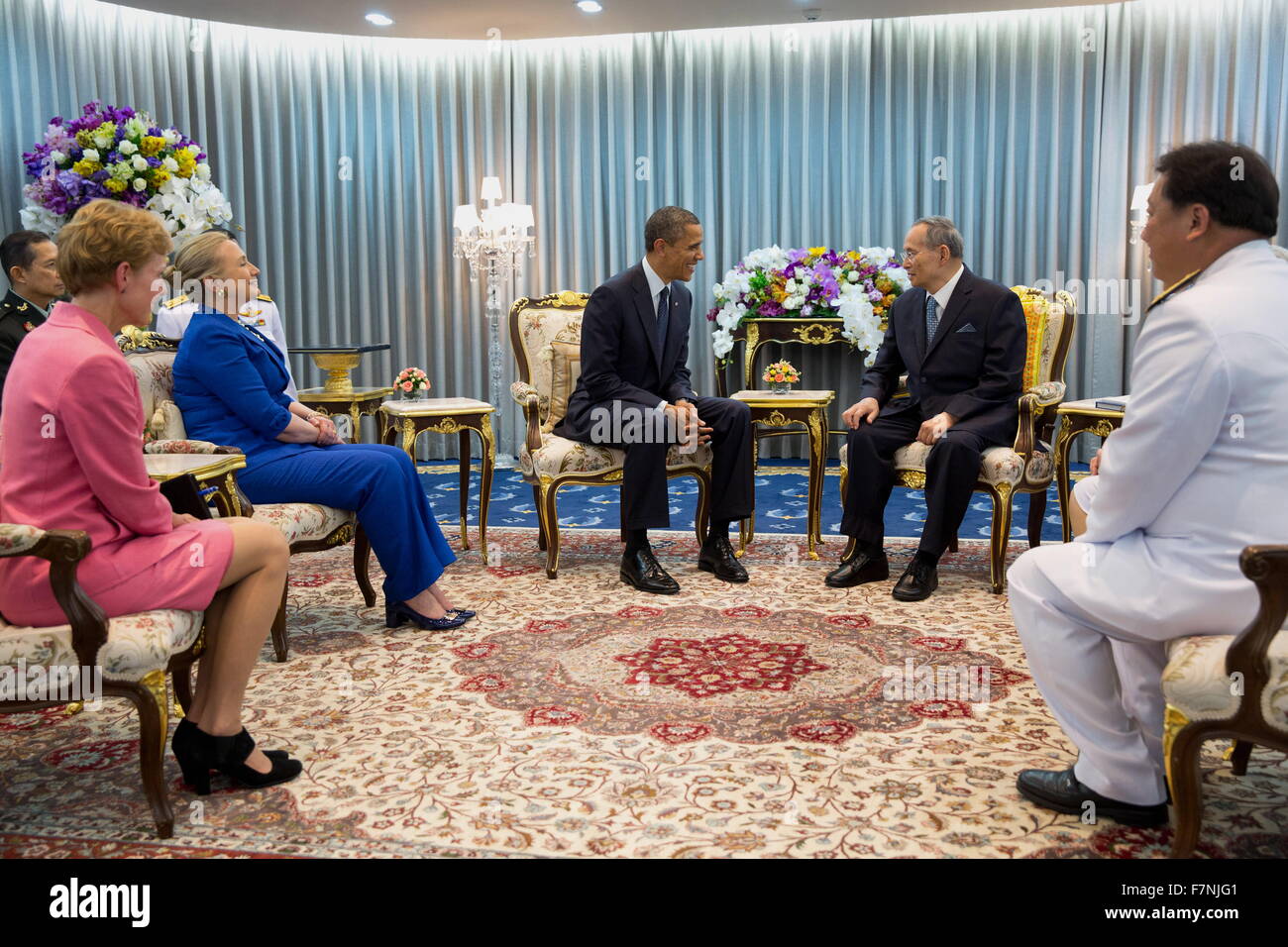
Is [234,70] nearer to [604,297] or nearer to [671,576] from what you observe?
[604,297]

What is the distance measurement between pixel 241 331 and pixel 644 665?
6.11 feet

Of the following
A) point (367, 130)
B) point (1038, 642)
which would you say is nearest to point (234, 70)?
point (367, 130)

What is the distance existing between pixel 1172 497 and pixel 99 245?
2408mm

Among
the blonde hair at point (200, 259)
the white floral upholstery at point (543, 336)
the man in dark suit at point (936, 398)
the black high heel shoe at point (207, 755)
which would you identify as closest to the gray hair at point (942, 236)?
the man in dark suit at point (936, 398)

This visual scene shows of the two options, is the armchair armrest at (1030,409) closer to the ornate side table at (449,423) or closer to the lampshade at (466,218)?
the ornate side table at (449,423)

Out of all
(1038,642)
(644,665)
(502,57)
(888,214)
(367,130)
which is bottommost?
(644,665)

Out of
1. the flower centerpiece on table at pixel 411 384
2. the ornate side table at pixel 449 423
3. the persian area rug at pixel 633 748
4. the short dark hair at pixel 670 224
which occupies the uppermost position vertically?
the short dark hair at pixel 670 224

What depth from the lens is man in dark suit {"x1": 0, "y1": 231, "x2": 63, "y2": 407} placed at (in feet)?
14.1

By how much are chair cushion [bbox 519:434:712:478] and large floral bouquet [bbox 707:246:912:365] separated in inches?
120

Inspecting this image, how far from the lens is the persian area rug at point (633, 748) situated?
7.73ft

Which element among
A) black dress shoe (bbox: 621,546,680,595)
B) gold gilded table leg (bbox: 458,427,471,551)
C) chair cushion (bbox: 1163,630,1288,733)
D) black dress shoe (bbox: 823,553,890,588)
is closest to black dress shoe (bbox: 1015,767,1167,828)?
chair cushion (bbox: 1163,630,1288,733)

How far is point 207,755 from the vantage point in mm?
2604

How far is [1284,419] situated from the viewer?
207 centimetres

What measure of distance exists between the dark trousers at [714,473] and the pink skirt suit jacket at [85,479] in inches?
96.1
